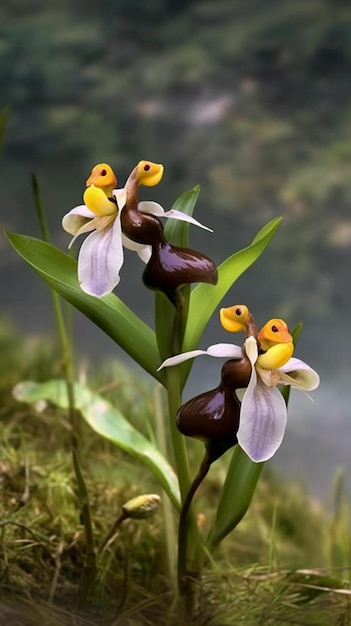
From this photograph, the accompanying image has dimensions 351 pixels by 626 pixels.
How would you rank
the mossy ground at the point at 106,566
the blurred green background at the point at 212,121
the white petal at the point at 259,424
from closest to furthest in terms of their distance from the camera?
the white petal at the point at 259,424, the mossy ground at the point at 106,566, the blurred green background at the point at 212,121

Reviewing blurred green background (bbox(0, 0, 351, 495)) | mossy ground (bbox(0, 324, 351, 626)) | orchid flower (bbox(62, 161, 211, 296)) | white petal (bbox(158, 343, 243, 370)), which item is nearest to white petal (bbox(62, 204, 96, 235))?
orchid flower (bbox(62, 161, 211, 296))

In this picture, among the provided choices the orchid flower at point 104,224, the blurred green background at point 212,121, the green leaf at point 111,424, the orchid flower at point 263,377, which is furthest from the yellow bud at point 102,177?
the blurred green background at point 212,121

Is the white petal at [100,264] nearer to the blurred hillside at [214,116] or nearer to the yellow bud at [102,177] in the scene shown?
the yellow bud at [102,177]

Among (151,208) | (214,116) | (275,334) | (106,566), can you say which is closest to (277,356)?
(275,334)

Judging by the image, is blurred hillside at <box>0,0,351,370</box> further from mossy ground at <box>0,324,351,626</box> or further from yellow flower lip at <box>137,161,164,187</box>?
yellow flower lip at <box>137,161,164,187</box>

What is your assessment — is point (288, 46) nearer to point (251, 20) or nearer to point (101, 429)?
point (251, 20)

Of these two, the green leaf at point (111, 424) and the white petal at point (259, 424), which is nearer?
the white petal at point (259, 424)

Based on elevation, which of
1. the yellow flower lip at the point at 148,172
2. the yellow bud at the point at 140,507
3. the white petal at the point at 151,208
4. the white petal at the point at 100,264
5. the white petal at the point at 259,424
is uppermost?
the yellow flower lip at the point at 148,172

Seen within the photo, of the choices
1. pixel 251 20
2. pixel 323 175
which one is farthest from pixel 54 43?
pixel 323 175
